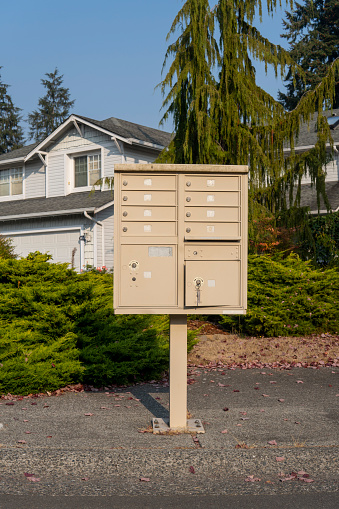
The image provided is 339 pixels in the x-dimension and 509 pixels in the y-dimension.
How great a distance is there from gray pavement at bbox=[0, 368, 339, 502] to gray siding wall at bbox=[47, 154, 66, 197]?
51.0 ft

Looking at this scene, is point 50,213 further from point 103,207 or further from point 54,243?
point 103,207

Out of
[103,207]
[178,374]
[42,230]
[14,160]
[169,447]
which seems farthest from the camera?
[14,160]

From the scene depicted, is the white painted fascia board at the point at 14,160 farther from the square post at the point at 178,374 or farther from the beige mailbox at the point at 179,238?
the square post at the point at 178,374

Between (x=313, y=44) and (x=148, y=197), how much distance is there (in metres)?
39.7

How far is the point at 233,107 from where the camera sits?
510 inches

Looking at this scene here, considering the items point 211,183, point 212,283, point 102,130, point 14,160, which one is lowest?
point 212,283

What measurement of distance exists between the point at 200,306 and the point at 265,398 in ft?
6.39

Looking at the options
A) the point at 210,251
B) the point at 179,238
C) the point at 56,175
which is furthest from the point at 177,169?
the point at 56,175

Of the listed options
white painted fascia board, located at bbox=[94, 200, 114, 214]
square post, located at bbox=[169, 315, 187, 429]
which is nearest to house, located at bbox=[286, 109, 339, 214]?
white painted fascia board, located at bbox=[94, 200, 114, 214]

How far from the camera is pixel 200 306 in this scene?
4949 millimetres

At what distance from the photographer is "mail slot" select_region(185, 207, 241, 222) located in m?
4.97

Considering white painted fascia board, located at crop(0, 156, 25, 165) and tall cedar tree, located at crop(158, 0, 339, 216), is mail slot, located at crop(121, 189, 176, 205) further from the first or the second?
white painted fascia board, located at crop(0, 156, 25, 165)

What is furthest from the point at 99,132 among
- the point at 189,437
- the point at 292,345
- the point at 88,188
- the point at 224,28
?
the point at 189,437

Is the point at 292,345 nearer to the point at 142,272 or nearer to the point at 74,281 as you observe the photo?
the point at 74,281
